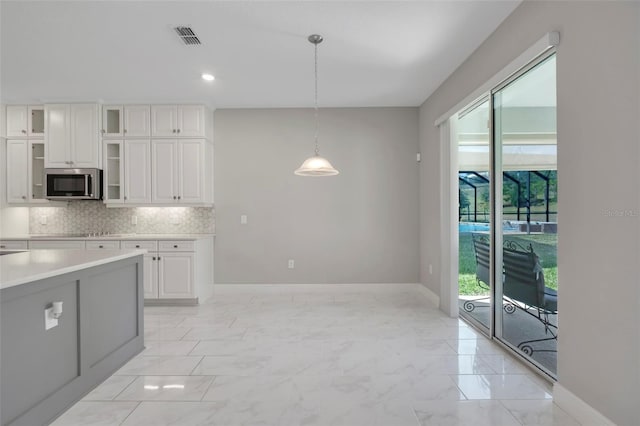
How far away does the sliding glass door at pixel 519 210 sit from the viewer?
2.38 metres

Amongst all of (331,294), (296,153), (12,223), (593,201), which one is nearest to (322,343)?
(331,294)

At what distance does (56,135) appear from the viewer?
4.43 m

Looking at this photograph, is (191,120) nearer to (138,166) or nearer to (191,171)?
(191,171)

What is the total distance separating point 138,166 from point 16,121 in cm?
178

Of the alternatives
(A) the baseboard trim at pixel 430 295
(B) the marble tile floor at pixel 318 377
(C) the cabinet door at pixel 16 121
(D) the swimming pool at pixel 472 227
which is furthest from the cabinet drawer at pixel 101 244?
(D) the swimming pool at pixel 472 227

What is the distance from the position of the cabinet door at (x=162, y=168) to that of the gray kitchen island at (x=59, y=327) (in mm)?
1881

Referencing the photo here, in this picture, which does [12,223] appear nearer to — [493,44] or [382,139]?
[382,139]

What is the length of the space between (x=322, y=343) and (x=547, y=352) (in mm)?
1821

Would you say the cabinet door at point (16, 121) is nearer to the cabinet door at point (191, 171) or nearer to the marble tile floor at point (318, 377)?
the cabinet door at point (191, 171)

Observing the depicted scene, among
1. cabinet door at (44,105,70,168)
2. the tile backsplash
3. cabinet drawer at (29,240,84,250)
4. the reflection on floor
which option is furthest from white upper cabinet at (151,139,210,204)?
the reflection on floor

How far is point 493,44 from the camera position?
9.03ft

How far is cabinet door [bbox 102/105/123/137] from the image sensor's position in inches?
176

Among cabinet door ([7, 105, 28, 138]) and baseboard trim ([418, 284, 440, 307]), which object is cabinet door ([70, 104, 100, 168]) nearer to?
cabinet door ([7, 105, 28, 138])

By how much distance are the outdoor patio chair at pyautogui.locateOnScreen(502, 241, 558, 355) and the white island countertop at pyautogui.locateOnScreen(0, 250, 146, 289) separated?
3211 millimetres
